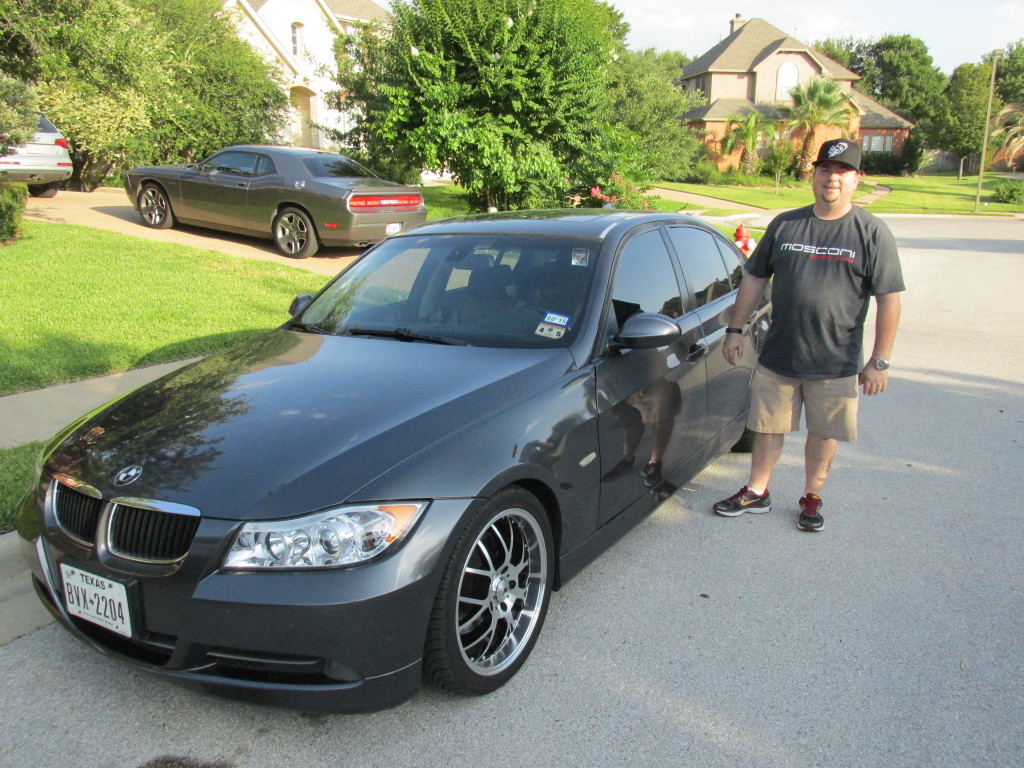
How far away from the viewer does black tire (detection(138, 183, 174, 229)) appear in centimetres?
1294

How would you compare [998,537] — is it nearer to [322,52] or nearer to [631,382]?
[631,382]

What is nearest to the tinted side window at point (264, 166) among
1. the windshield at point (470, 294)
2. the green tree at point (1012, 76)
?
the windshield at point (470, 294)

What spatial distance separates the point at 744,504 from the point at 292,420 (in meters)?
2.66

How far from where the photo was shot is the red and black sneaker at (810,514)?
437cm

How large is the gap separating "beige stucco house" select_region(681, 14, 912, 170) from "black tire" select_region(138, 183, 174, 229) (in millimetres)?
44570

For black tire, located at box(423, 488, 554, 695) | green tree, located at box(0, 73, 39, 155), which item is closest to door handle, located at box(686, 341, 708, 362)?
black tire, located at box(423, 488, 554, 695)

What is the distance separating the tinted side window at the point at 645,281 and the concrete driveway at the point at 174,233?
24.0 ft

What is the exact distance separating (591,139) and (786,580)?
12601 millimetres

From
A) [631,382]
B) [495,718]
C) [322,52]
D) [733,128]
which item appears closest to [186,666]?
[495,718]

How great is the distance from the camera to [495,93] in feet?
45.9

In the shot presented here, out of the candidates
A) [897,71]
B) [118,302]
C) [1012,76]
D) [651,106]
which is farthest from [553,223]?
[1012,76]

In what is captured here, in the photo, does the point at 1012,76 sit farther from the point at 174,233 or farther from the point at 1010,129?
the point at 174,233

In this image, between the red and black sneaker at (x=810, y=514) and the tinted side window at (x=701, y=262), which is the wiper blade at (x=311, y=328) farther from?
the red and black sneaker at (x=810, y=514)

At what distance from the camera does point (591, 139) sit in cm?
1523
